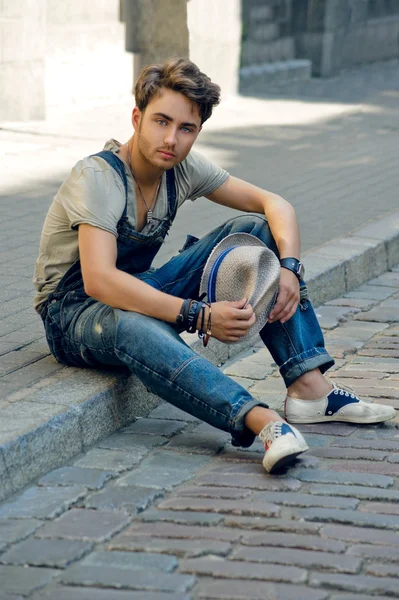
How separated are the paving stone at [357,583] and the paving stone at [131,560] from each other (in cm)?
36

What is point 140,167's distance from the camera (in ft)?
12.9

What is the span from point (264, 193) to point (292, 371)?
2.51 ft

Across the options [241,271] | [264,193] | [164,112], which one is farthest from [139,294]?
[264,193]

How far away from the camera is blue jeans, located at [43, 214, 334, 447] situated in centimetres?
360

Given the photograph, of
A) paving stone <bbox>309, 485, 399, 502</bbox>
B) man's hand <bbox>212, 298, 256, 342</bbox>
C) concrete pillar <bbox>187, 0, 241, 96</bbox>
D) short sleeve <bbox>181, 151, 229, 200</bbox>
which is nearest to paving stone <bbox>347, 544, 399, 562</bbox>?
paving stone <bbox>309, 485, 399, 502</bbox>

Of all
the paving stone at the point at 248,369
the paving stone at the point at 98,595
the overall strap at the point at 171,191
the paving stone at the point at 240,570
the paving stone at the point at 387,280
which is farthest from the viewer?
the paving stone at the point at 387,280

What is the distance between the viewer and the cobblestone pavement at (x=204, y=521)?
273 centimetres

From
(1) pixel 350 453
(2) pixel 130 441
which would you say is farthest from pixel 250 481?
(2) pixel 130 441

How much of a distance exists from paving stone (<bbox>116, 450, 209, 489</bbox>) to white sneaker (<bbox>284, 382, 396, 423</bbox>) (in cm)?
50

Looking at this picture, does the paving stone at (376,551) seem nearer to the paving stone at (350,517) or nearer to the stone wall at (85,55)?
the paving stone at (350,517)

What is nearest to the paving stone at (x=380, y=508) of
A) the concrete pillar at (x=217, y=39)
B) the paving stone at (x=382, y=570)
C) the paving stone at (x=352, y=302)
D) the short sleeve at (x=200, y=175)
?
the paving stone at (x=382, y=570)

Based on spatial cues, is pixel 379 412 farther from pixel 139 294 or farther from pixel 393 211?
pixel 393 211

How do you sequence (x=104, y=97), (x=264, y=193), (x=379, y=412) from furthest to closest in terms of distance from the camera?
(x=104, y=97) → (x=264, y=193) → (x=379, y=412)

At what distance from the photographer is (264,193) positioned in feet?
14.4
